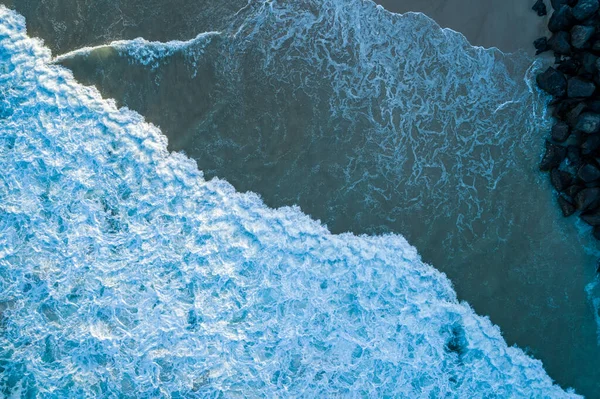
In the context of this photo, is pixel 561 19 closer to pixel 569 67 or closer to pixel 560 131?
pixel 569 67

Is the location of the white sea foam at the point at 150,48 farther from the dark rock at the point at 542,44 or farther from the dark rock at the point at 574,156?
the dark rock at the point at 574,156

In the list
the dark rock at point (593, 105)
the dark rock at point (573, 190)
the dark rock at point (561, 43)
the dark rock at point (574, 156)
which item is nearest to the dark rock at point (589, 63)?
the dark rock at point (561, 43)

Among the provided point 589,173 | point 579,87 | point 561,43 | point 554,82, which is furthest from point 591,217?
point 561,43

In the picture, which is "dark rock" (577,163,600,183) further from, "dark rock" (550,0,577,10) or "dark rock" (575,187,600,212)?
"dark rock" (550,0,577,10)

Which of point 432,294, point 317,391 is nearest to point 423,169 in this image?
point 432,294

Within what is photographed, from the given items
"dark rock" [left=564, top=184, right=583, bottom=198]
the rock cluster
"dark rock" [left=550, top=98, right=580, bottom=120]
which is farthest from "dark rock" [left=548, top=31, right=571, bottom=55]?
"dark rock" [left=564, top=184, right=583, bottom=198]

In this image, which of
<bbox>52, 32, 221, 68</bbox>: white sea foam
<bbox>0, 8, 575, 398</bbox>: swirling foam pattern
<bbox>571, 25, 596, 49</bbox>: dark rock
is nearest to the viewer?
<bbox>571, 25, 596, 49</bbox>: dark rock
